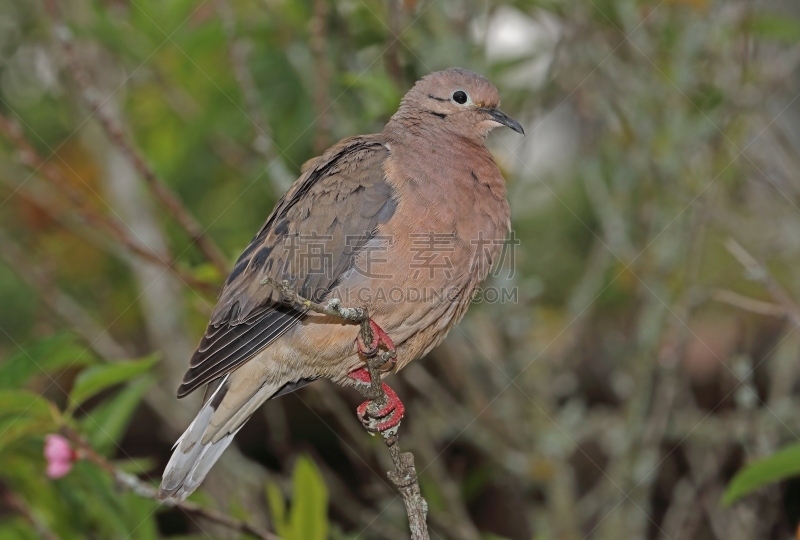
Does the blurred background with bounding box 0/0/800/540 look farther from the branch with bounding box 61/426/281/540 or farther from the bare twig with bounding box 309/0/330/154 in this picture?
the branch with bounding box 61/426/281/540

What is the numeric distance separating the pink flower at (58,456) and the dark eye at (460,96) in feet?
6.33

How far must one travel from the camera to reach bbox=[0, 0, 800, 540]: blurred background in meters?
3.57

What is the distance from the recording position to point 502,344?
4.61 m

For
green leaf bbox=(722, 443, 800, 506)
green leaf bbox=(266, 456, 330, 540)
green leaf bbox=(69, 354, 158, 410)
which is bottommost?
green leaf bbox=(722, 443, 800, 506)

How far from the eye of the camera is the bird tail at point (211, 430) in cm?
324

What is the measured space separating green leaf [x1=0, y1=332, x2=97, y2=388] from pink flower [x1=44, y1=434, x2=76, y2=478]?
235mm

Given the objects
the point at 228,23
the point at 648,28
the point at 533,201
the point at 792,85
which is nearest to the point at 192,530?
the point at 533,201

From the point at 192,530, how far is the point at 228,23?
150 inches

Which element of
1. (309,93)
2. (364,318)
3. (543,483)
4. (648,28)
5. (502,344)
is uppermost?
(309,93)

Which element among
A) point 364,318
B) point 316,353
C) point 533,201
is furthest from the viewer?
point 533,201

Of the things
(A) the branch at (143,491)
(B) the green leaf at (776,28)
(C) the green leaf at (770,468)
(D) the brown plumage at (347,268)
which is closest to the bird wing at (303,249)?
(D) the brown plumage at (347,268)

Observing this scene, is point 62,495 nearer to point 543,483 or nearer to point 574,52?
point 543,483

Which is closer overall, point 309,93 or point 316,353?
point 316,353

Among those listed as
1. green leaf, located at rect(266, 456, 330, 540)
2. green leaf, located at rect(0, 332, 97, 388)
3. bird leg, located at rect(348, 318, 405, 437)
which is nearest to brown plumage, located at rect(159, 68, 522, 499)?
bird leg, located at rect(348, 318, 405, 437)
